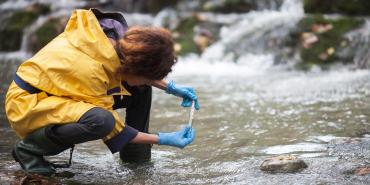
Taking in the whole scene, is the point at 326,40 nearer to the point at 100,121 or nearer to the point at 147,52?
the point at 147,52

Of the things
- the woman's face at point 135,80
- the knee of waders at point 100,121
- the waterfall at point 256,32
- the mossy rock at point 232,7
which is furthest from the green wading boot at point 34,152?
the mossy rock at point 232,7

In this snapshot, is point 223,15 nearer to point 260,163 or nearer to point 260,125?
point 260,125

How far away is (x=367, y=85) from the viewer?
6.61 meters

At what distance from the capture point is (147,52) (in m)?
2.99

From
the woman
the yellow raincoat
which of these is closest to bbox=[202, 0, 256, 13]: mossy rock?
the woman

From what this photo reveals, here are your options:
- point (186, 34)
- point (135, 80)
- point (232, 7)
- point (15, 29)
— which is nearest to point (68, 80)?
point (135, 80)

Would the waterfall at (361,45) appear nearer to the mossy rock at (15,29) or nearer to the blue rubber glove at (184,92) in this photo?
the blue rubber glove at (184,92)

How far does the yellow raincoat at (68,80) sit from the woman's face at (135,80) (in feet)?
0.31

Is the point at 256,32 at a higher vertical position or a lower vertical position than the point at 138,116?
lower

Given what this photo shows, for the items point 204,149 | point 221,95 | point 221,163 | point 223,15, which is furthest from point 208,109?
point 223,15

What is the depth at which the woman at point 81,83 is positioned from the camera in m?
3.01

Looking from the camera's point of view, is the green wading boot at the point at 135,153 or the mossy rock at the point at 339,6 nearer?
the green wading boot at the point at 135,153

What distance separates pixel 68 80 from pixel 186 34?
787cm

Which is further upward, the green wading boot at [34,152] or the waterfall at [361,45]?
the green wading boot at [34,152]
